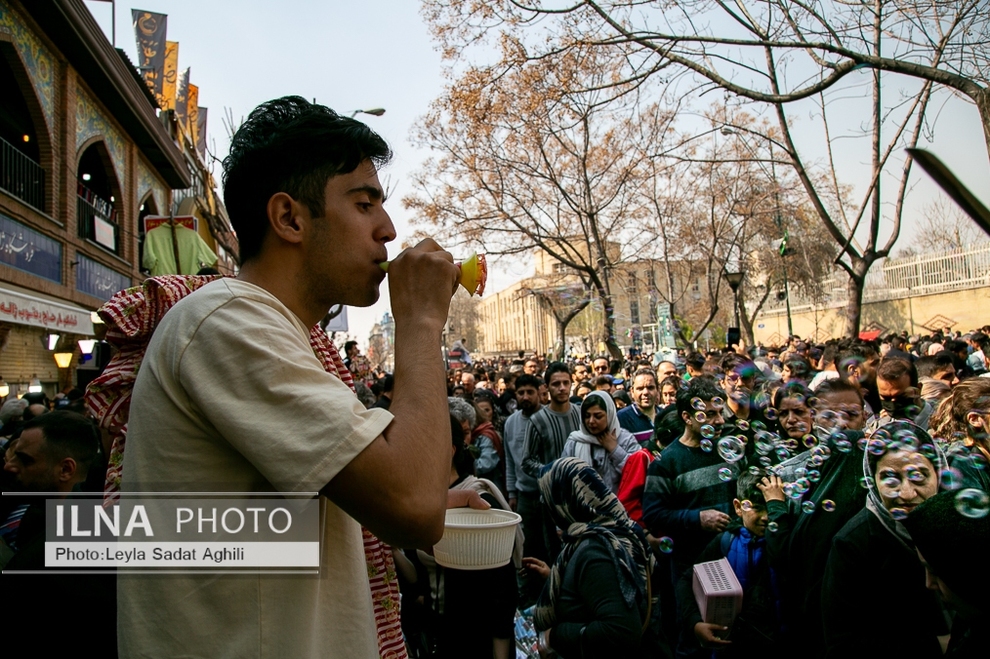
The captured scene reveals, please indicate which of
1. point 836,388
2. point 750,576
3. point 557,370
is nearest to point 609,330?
point 557,370

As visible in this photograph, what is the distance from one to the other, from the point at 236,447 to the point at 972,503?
2.17 metres

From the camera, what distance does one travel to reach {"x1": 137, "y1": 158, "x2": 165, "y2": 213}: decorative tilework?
66.2ft

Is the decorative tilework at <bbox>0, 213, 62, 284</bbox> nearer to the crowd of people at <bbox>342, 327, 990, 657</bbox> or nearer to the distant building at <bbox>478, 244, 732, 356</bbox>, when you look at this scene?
the crowd of people at <bbox>342, 327, 990, 657</bbox>

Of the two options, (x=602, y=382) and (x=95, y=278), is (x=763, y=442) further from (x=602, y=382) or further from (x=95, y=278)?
(x=95, y=278)

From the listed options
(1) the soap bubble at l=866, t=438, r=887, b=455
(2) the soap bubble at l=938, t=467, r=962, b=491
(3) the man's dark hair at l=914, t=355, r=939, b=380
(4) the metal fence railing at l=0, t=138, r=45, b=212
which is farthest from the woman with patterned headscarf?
(4) the metal fence railing at l=0, t=138, r=45, b=212

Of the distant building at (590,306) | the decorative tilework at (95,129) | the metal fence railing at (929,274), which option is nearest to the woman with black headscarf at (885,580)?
the decorative tilework at (95,129)

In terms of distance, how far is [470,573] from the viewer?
342 centimetres

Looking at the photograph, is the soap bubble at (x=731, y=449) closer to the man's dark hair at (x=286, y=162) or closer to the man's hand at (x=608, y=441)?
the man's hand at (x=608, y=441)

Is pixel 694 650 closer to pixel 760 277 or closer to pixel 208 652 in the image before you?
pixel 208 652

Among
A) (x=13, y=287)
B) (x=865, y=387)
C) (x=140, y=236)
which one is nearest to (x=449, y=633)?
(x=865, y=387)

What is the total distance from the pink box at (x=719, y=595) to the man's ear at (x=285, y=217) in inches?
114

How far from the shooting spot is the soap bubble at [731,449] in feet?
13.2

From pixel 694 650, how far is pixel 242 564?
340 cm

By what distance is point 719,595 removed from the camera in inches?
135
